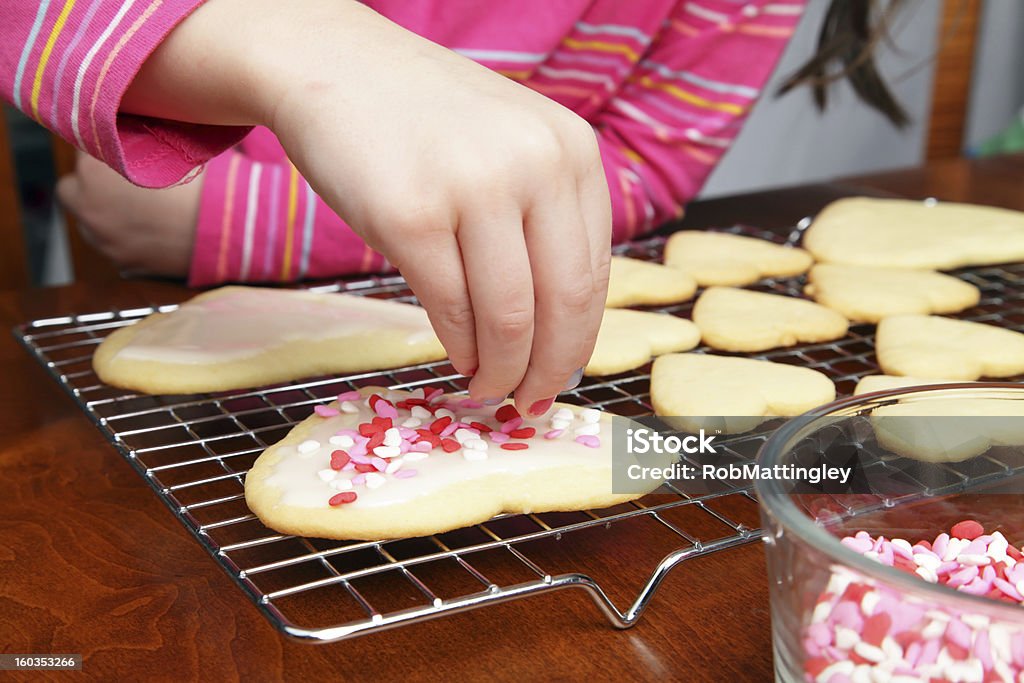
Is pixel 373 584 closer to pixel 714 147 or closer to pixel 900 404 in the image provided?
pixel 900 404

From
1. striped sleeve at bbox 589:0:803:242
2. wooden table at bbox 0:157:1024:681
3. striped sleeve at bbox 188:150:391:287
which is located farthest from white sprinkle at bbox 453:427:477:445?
striped sleeve at bbox 589:0:803:242

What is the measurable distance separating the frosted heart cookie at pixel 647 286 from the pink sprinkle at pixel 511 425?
318mm

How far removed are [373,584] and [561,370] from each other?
146mm

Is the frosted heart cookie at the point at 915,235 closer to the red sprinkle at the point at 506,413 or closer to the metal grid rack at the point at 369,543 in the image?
the metal grid rack at the point at 369,543

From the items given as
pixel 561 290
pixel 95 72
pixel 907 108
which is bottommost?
pixel 907 108

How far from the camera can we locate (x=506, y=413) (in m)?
0.65

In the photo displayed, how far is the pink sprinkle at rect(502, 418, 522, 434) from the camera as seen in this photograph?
63 cm

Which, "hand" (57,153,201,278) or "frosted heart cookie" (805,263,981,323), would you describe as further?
"hand" (57,153,201,278)

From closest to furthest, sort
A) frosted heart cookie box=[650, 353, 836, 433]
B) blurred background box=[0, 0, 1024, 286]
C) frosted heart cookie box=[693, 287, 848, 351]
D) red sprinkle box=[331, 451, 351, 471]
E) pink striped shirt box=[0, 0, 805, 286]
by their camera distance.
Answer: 1. red sprinkle box=[331, 451, 351, 471]
2. frosted heart cookie box=[650, 353, 836, 433]
3. frosted heart cookie box=[693, 287, 848, 351]
4. pink striped shirt box=[0, 0, 805, 286]
5. blurred background box=[0, 0, 1024, 286]

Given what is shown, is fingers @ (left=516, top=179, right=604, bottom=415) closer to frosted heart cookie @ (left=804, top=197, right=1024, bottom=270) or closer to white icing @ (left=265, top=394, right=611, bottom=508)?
white icing @ (left=265, top=394, right=611, bottom=508)

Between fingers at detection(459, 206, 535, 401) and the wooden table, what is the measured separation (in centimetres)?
13

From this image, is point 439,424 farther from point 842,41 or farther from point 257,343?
point 842,41

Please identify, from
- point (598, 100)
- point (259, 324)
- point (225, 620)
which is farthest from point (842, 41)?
point (225, 620)

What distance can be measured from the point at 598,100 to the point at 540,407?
2.42 ft
